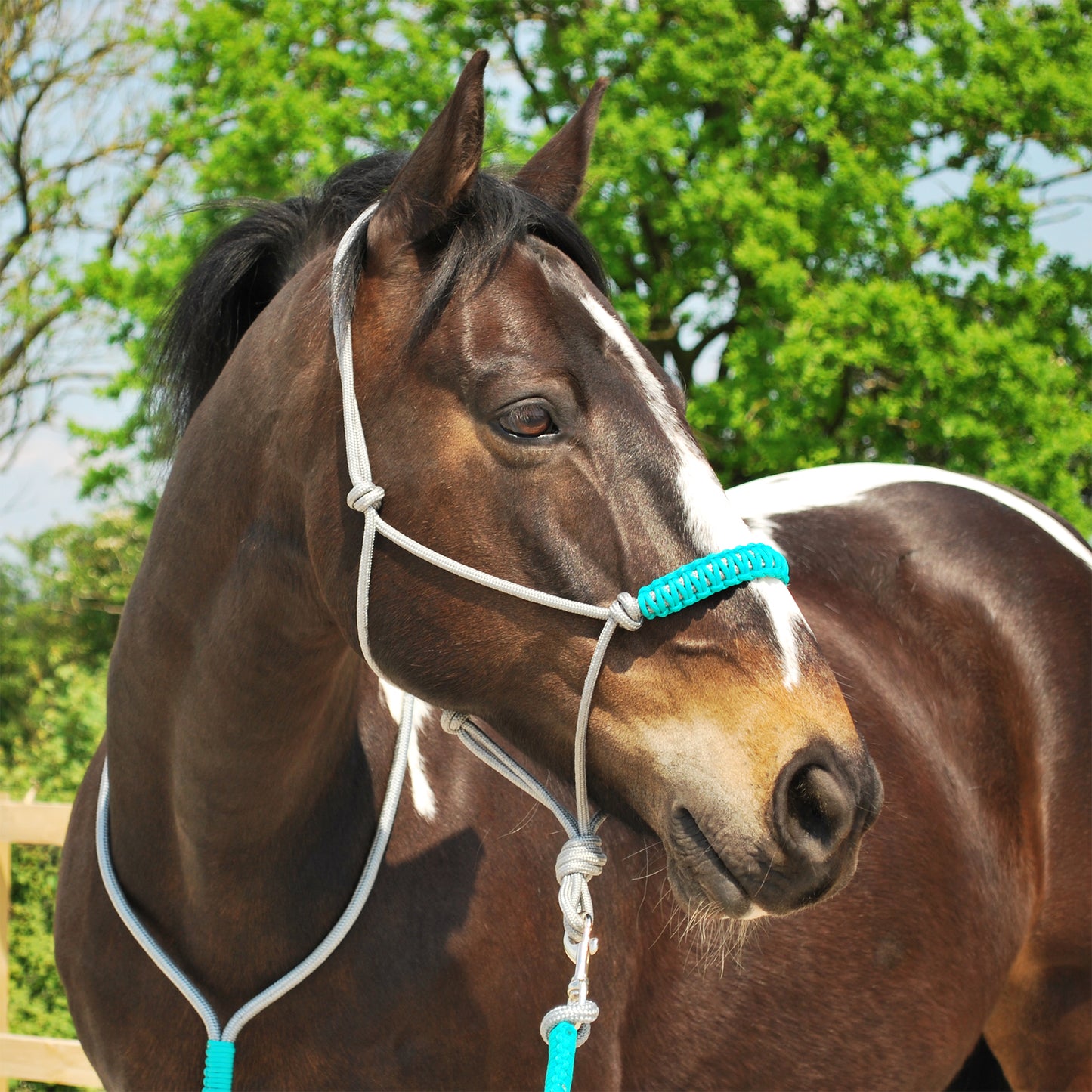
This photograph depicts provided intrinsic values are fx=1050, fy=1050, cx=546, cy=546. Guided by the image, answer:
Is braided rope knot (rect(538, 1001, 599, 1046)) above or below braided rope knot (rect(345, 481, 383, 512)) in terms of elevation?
below

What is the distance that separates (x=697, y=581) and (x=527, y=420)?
336 mm

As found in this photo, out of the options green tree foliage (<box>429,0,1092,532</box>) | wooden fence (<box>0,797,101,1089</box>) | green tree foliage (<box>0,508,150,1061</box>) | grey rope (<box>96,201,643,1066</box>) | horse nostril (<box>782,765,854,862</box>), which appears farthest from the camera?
green tree foliage (<box>429,0,1092,532</box>)

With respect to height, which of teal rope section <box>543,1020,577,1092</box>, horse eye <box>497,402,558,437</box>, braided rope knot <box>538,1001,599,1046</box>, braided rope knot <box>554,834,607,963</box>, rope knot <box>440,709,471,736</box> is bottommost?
teal rope section <box>543,1020,577,1092</box>

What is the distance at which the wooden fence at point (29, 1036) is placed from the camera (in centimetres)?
411

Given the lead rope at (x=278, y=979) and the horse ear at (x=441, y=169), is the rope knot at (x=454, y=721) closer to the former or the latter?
the lead rope at (x=278, y=979)

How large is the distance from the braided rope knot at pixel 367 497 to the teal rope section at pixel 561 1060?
2.73 ft

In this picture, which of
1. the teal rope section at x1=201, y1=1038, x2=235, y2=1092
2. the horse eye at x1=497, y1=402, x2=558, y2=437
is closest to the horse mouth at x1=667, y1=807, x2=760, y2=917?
the horse eye at x1=497, y1=402, x2=558, y2=437

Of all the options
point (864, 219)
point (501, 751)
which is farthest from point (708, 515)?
point (864, 219)

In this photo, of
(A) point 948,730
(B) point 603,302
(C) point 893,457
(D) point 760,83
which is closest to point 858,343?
(C) point 893,457

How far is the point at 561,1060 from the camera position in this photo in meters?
1.54

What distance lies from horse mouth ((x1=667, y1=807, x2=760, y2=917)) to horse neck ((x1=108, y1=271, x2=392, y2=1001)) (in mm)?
617

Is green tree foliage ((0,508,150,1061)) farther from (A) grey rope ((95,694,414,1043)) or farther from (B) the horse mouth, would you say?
(B) the horse mouth

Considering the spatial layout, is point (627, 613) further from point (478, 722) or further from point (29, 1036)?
point (29, 1036)

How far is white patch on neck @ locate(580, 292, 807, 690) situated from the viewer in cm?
144
